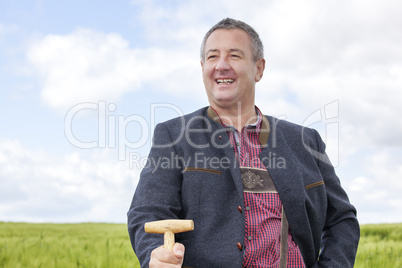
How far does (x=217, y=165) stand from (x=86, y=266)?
118 inches

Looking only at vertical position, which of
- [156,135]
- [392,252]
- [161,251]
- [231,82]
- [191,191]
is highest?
[231,82]

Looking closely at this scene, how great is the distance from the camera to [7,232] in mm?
8508

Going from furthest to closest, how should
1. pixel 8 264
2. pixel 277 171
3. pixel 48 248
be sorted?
pixel 48 248 → pixel 8 264 → pixel 277 171

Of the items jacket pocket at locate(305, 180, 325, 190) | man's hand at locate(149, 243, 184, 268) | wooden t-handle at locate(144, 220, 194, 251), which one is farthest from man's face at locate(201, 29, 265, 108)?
man's hand at locate(149, 243, 184, 268)

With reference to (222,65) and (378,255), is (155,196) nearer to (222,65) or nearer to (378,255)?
(222,65)

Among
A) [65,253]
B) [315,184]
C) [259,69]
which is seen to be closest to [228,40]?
[259,69]

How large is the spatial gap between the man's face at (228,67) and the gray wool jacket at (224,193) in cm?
19

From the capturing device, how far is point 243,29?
3.55 meters

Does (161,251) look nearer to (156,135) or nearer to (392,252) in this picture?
(156,135)

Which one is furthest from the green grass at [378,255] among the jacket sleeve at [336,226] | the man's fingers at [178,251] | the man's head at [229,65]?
the man's fingers at [178,251]

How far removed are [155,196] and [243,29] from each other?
1.56 metres

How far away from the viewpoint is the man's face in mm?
3443

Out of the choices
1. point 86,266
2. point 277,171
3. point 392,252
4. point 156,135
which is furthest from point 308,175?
point 392,252

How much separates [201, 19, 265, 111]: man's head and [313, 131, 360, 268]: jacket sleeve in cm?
87
